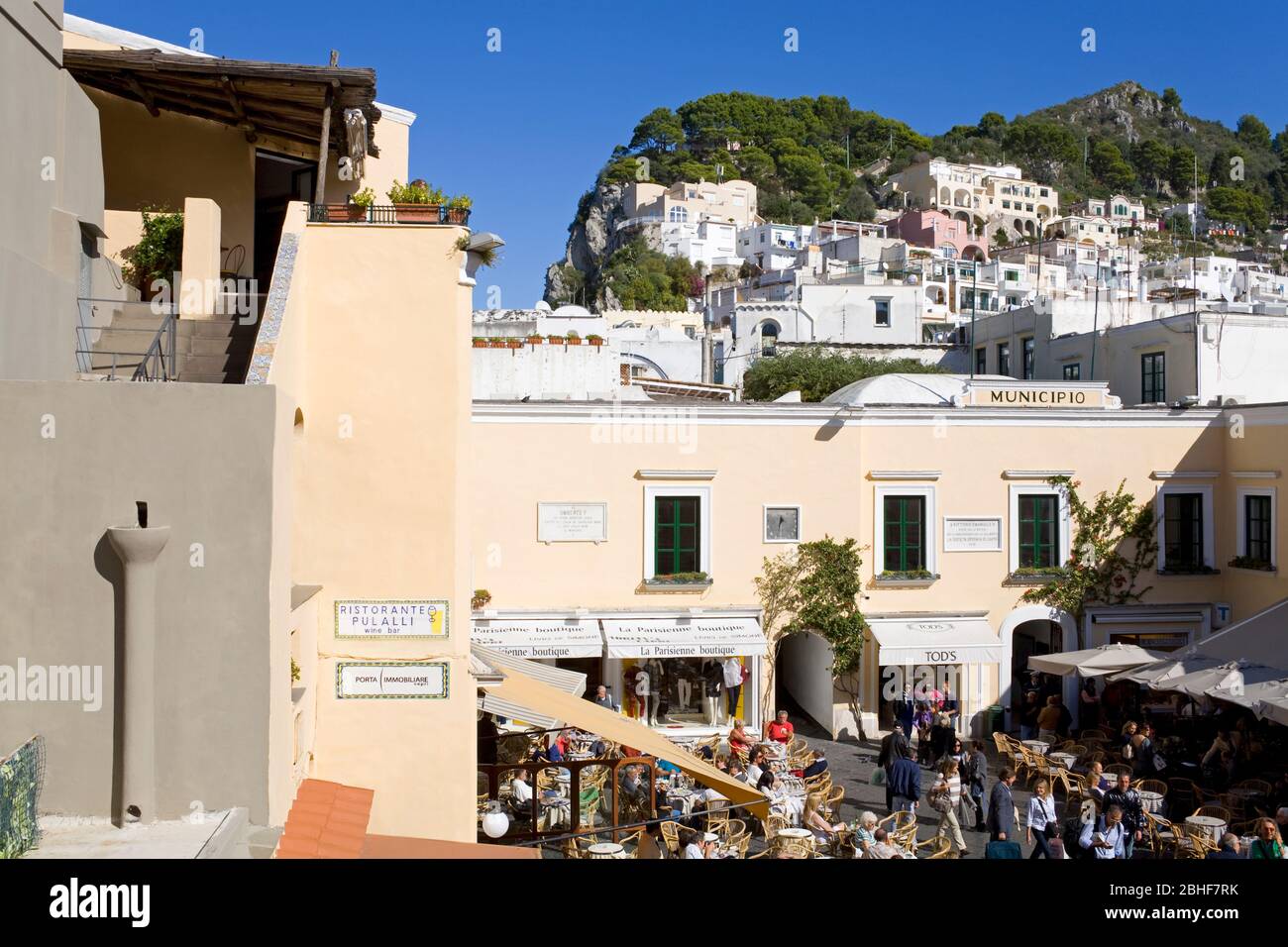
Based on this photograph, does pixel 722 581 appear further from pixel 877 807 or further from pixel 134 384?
pixel 134 384

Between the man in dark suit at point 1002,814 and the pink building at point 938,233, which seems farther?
the pink building at point 938,233

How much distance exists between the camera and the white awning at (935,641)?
20047 millimetres

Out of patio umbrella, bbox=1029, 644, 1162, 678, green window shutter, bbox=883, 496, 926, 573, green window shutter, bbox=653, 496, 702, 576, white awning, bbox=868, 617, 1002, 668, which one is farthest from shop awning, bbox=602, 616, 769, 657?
patio umbrella, bbox=1029, 644, 1162, 678

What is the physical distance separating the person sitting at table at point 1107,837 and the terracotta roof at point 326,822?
7927 millimetres

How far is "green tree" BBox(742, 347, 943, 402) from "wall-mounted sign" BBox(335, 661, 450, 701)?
3003 cm

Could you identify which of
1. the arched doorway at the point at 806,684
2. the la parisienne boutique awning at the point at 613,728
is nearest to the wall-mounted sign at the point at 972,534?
the arched doorway at the point at 806,684

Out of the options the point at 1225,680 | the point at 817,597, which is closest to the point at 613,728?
the point at 817,597

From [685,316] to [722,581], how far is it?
126ft

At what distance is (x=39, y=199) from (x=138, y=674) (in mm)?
5858

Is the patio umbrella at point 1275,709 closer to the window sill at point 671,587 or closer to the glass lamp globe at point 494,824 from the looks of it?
the window sill at point 671,587

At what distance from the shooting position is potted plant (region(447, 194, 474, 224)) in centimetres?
1081

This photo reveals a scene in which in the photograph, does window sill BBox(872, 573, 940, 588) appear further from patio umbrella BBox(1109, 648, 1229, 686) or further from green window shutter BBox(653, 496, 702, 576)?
patio umbrella BBox(1109, 648, 1229, 686)
